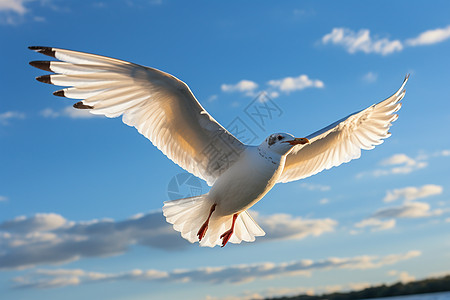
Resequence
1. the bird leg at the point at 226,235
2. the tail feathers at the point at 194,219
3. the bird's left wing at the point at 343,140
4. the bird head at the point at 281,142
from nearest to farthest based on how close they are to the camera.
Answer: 1. the bird head at the point at 281,142
2. the tail feathers at the point at 194,219
3. the bird leg at the point at 226,235
4. the bird's left wing at the point at 343,140

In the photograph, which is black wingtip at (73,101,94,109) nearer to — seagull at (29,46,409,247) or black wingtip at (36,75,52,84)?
seagull at (29,46,409,247)

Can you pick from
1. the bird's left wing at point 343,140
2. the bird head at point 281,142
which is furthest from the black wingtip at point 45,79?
the bird's left wing at point 343,140

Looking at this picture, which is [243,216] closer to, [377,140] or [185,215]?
[185,215]

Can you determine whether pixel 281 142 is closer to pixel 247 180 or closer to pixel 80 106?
pixel 247 180

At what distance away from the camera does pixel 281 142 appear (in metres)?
6.21

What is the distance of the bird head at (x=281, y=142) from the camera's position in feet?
20.3

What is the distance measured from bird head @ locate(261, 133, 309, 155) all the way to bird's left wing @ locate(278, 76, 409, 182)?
47.8 inches

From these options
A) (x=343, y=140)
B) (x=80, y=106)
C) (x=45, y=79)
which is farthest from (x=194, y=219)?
(x=343, y=140)

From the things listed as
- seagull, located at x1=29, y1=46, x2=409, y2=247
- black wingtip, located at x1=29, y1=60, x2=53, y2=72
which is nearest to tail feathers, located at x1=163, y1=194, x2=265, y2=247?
seagull, located at x1=29, y1=46, x2=409, y2=247

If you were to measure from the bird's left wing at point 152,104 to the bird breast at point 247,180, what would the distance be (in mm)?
270

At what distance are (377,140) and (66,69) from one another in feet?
19.5

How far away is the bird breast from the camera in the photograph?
239 inches

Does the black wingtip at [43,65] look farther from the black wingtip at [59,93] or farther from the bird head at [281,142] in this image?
the bird head at [281,142]

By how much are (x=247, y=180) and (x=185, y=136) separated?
4.00 ft
